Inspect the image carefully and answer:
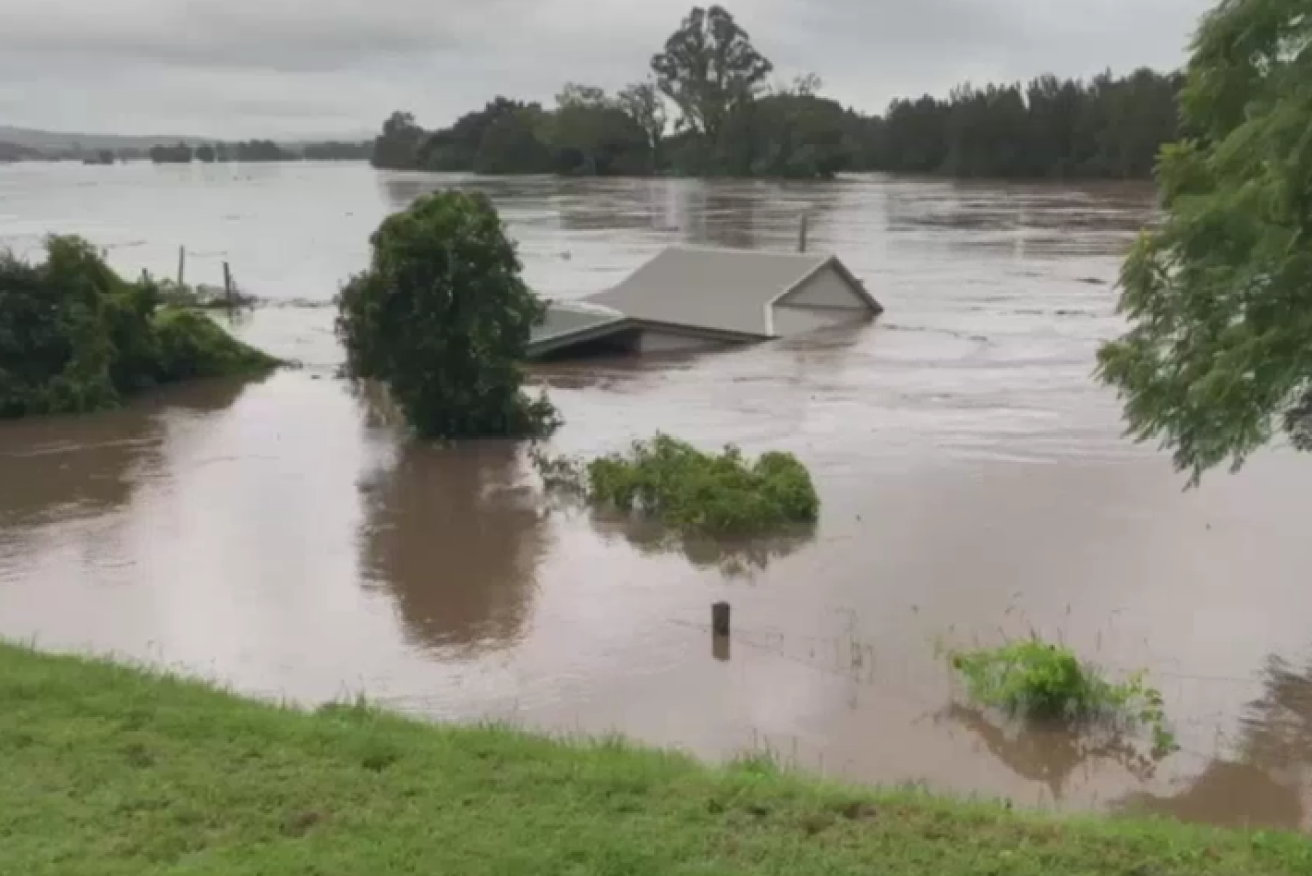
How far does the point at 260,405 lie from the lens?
25172 millimetres

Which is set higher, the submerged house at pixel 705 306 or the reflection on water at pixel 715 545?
the submerged house at pixel 705 306

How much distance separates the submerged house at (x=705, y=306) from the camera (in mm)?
30281

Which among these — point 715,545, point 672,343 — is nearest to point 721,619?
point 715,545

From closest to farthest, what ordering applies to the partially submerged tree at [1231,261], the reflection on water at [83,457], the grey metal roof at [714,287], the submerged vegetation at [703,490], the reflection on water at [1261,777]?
the partially submerged tree at [1231,261], the reflection on water at [1261,777], the submerged vegetation at [703,490], the reflection on water at [83,457], the grey metal roof at [714,287]

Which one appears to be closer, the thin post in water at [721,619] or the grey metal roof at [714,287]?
the thin post in water at [721,619]

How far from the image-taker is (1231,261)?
33.9ft

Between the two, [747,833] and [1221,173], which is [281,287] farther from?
[747,833]

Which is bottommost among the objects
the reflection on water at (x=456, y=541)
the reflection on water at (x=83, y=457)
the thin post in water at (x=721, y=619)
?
the reflection on water at (x=83, y=457)

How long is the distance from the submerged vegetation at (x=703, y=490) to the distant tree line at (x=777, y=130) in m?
68.8

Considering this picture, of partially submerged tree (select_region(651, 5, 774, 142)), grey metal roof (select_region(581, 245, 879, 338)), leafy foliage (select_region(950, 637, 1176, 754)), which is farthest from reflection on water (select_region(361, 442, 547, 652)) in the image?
partially submerged tree (select_region(651, 5, 774, 142))

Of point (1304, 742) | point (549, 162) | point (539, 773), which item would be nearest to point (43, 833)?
point (539, 773)

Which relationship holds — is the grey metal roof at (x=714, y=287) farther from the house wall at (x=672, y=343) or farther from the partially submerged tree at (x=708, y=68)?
the partially submerged tree at (x=708, y=68)

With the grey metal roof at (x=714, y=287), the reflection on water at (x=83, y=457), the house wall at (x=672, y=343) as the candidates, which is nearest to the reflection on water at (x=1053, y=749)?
the reflection on water at (x=83, y=457)

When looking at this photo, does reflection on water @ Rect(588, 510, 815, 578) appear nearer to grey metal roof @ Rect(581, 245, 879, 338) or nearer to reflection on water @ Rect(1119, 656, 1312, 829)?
reflection on water @ Rect(1119, 656, 1312, 829)
